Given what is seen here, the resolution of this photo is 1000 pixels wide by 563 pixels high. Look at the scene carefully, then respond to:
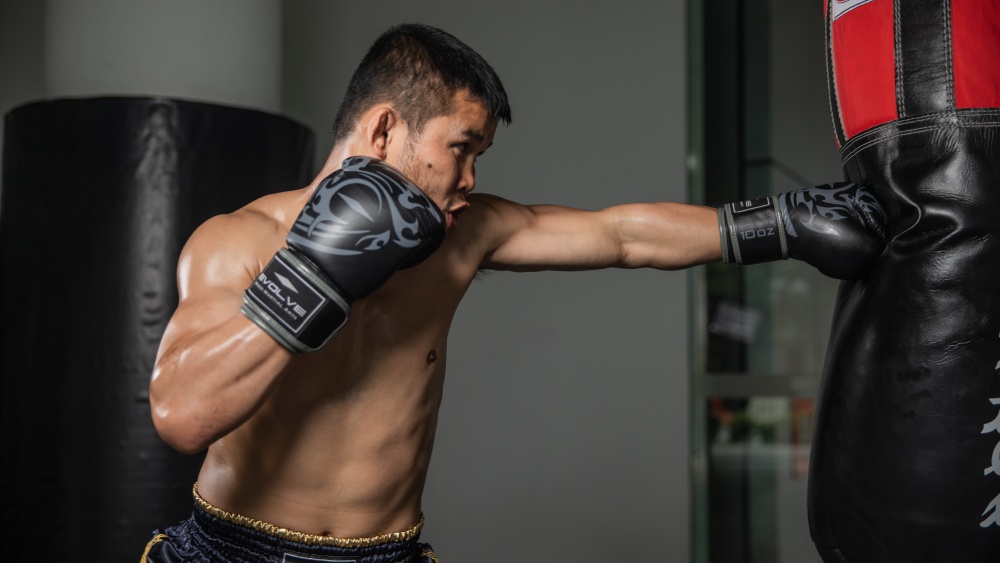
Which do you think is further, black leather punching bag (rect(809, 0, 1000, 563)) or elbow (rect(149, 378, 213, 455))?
black leather punching bag (rect(809, 0, 1000, 563))

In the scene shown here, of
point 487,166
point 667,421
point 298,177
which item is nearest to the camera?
point 298,177

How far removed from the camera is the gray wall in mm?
3463

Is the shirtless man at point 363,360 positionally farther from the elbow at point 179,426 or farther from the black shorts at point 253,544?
the elbow at point 179,426

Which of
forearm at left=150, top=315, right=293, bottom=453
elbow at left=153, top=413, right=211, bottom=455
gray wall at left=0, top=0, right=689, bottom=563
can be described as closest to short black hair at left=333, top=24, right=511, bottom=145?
forearm at left=150, top=315, right=293, bottom=453

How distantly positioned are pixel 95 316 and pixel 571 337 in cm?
181

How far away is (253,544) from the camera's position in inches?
57.7

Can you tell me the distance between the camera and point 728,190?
11.6ft

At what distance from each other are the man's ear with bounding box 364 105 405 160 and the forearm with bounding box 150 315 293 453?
376mm

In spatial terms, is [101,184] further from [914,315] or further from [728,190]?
[728,190]

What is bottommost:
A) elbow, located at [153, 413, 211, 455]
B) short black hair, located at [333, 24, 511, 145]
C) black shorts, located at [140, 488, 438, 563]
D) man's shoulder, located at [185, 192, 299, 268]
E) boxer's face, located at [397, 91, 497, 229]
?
black shorts, located at [140, 488, 438, 563]

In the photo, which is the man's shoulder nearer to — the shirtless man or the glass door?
the shirtless man

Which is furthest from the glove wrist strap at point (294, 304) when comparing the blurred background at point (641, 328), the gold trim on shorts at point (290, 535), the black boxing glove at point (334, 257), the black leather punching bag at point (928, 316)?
the blurred background at point (641, 328)

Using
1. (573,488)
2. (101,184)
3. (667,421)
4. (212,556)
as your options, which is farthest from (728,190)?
(212,556)

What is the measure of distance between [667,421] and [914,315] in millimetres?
2149
